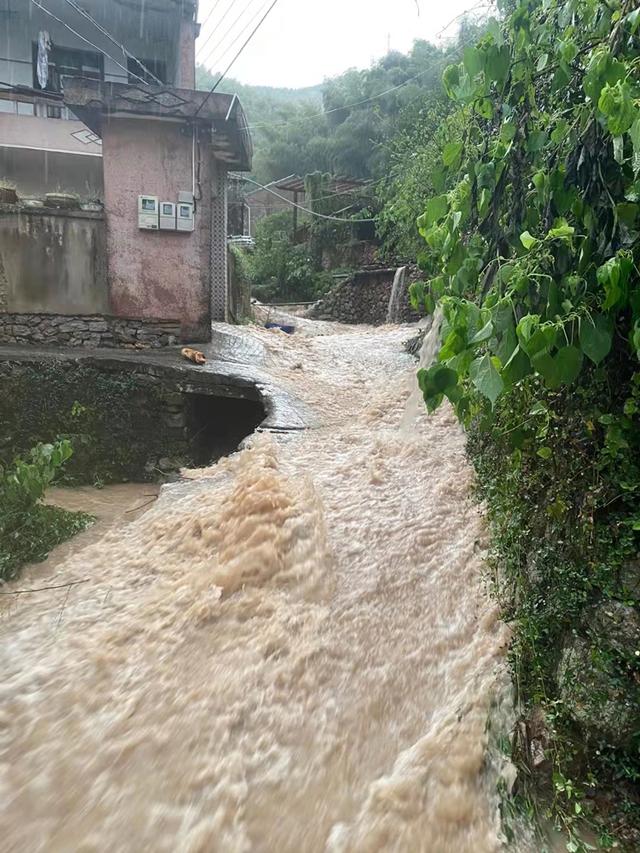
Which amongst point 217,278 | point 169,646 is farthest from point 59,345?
point 169,646

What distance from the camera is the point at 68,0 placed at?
13.6m

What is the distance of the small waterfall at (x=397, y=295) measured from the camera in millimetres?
17578

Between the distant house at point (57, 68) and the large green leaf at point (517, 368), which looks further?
the distant house at point (57, 68)

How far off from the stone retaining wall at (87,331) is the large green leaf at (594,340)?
26.6 feet

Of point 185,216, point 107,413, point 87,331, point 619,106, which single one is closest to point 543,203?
point 619,106

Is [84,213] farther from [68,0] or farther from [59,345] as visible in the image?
[68,0]

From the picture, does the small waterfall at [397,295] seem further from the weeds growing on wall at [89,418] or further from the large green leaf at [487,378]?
the large green leaf at [487,378]

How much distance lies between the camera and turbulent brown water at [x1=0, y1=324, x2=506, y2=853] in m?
2.65

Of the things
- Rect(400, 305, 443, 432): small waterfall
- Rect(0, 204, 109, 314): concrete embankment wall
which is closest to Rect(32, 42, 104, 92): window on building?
Rect(0, 204, 109, 314): concrete embankment wall

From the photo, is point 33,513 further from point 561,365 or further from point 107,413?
point 561,365

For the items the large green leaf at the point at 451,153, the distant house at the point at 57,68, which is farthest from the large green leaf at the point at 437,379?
the distant house at the point at 57,68

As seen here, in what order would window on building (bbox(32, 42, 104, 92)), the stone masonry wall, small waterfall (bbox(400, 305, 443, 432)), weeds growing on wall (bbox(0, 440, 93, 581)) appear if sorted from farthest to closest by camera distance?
the stone masonry wall, window on building (bbox(32, 42, 104, 92)), small waterfall (bbox(400, 305, 443, 432)), weeds growing on wall (bbox(0, 440, 93, 581))

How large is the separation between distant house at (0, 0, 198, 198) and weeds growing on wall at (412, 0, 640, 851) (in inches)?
508

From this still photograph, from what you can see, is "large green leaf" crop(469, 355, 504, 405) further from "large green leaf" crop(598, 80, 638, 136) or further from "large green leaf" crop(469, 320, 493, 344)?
"large green leaf" crop(598, 80, 638, 136)
